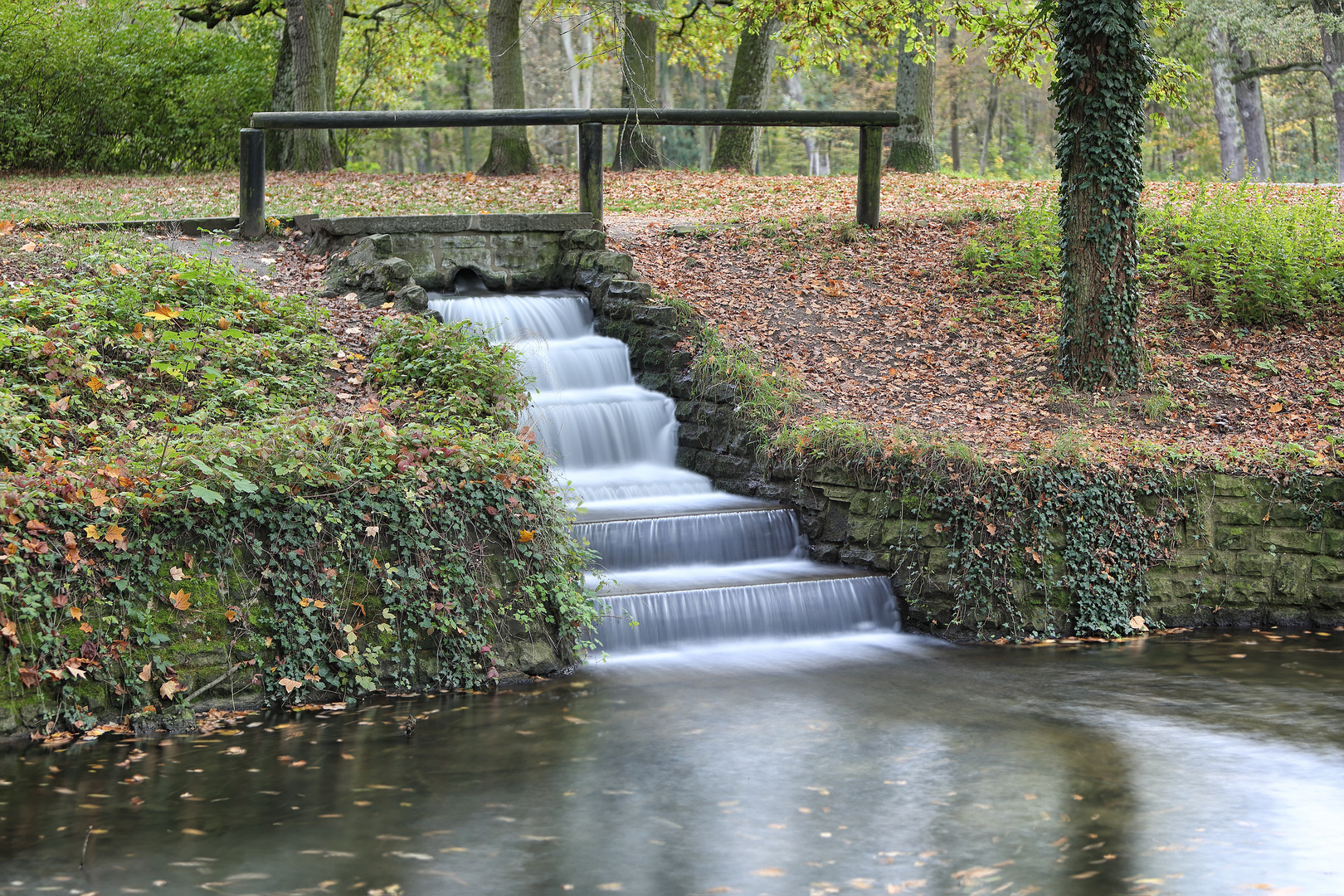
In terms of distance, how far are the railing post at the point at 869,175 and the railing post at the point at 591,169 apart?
3.06 metres

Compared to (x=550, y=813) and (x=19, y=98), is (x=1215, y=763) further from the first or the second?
(x=19, y=98)

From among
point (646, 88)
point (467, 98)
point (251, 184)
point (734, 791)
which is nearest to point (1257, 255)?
point (734, 791)

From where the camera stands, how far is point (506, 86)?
1912cm

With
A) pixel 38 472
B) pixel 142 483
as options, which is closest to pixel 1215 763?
pixel 142 483

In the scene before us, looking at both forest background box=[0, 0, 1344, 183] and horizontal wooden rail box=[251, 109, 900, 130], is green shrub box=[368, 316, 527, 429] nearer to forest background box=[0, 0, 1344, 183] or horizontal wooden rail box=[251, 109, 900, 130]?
forest background box=[0, 0, 1344, 183]

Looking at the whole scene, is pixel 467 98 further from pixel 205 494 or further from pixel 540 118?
pixel 205 494

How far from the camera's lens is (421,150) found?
155 ft

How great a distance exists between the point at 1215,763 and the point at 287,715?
497cm

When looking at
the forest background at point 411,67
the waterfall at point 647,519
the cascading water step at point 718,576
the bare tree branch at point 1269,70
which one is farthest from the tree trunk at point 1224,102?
the cascading water step at point 718,576

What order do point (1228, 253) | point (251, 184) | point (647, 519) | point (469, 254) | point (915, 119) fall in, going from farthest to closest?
1. point (915, 119)
2. point (1228, 253)
3. point (469, 254)
4. point (251, 184)
5. point (647, 519)

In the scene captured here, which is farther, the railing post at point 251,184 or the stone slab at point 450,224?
the railing post at point 251,184

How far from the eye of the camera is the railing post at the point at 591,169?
40.6ft

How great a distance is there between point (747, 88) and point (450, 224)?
9602 millimetres

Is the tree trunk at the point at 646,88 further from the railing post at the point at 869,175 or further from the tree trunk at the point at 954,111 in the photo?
the tree trunk at the point at 954,111
